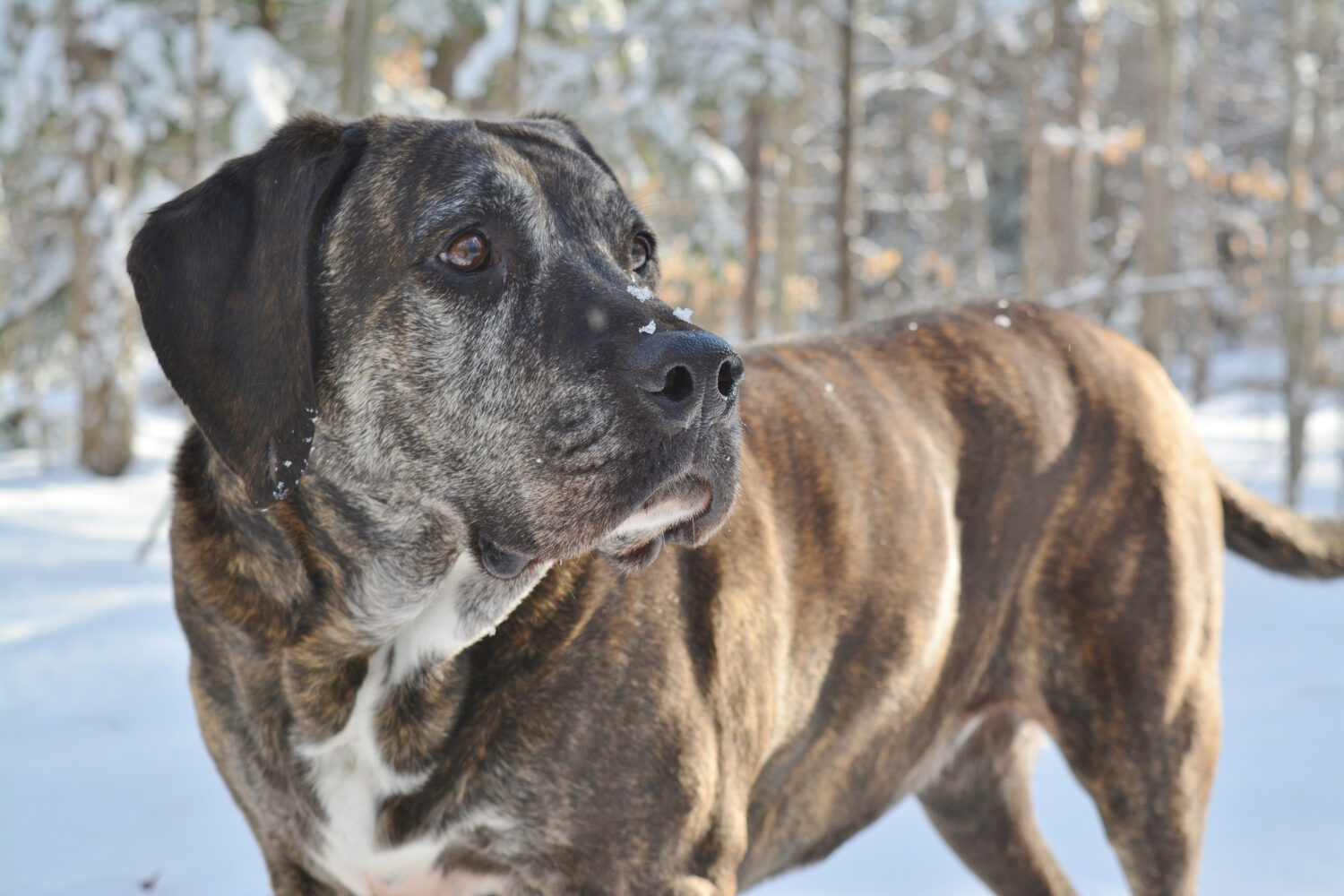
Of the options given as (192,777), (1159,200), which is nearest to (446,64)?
(1159,200)

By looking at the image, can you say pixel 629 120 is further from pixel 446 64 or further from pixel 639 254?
pixel 639 254

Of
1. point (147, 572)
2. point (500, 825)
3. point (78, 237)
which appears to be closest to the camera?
point (500, 825)

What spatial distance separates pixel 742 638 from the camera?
7.50ft

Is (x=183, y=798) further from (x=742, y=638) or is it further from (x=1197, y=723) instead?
(x=1197, y=723)

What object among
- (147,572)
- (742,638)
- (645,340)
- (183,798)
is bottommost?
(147,572)

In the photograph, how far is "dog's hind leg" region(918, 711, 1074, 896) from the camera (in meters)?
3.32

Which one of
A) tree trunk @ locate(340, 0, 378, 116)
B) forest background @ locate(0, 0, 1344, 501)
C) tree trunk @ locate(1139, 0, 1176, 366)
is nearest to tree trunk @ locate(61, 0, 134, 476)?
forest background @ locate(0, 0, 1344, 501)

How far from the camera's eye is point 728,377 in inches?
74.5

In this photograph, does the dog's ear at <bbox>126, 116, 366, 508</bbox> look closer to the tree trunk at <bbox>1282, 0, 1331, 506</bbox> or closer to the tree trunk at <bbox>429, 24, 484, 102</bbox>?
the tree trunk at <bbox>1282, 0, 1331, 506</bbox>

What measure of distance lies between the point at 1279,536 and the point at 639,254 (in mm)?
2077

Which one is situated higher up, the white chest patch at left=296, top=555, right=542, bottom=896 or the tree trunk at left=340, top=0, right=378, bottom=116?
the tree trunk at left=340, top=0, right=378, bottom=116

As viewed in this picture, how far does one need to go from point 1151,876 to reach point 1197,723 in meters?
0.43

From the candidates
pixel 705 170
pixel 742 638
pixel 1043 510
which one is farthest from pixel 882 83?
pixel 742 638

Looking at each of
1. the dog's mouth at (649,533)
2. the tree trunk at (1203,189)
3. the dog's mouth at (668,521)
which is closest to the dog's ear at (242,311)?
the dog's mouth at (649,533)
